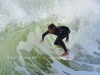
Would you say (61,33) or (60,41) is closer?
(61,33)

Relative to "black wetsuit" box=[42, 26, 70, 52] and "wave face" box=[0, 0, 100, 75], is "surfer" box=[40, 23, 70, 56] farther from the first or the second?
"wave face" box=[0, 0, 100, 75]

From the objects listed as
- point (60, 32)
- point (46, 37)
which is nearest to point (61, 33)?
point (60, 32)

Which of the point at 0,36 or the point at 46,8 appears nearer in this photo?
the point at 0,36

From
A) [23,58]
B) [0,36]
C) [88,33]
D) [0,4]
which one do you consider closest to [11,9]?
[0,4]

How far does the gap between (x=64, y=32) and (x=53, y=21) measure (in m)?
0.92

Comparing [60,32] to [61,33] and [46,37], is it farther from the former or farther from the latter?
[46,37]

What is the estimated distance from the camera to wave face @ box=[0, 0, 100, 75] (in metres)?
5.58

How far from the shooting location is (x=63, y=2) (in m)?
6.68

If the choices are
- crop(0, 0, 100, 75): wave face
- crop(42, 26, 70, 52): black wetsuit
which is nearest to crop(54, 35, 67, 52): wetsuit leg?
crop(42, 26, 70, 52): black wetsuit

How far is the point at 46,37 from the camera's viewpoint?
20.0 feet

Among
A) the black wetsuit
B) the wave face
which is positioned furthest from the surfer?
the wave face

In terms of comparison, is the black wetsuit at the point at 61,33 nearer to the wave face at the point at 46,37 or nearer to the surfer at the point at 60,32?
the surfer at the point at 60,32

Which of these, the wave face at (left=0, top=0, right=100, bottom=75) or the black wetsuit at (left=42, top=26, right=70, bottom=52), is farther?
the wave face at (left=0, top=0, right=100, bottom=75)

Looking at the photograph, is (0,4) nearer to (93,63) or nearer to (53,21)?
(53,21)
